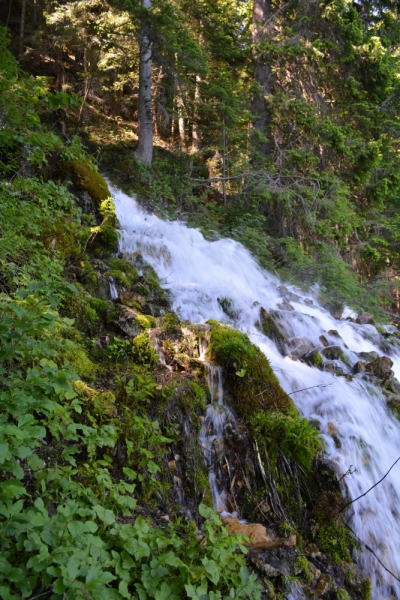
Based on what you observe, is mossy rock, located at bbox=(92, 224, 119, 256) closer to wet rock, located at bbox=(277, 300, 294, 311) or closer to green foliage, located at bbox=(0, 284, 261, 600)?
wet rock, located at bbox=(277, 300, 294, 311)

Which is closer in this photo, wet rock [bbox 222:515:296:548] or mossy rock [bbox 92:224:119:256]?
wet rock [bbox 222:515:296:548]

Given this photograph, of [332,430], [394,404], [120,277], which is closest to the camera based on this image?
[332,430]

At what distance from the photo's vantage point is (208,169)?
44.4 ft

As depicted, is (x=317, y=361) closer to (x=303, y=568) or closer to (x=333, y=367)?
(x=333, y=367)

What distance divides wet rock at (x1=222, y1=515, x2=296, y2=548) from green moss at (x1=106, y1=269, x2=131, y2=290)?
3306 millimetres

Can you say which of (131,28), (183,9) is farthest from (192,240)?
(183,9)

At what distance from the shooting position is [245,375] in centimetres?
415

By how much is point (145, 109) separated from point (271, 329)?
25.1 ft

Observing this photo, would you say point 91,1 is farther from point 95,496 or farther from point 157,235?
point 95,496

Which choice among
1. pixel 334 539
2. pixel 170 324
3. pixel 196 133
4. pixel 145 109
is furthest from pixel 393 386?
pixel 196 133

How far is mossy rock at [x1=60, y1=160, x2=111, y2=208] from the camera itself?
692cm

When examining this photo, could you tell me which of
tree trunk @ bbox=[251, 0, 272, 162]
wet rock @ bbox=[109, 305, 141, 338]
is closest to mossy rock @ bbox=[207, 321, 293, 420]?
wet rock @ bbox=[109, 305, 141, 338]

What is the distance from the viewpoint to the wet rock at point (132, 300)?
505 cm

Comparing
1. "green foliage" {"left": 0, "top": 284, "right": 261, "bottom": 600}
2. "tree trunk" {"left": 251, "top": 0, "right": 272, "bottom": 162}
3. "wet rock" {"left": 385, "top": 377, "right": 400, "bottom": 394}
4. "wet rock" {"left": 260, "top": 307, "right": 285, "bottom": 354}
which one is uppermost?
"tree trunk" {"left": 251, "top": 0, "right": 272, "bottom": 162}
